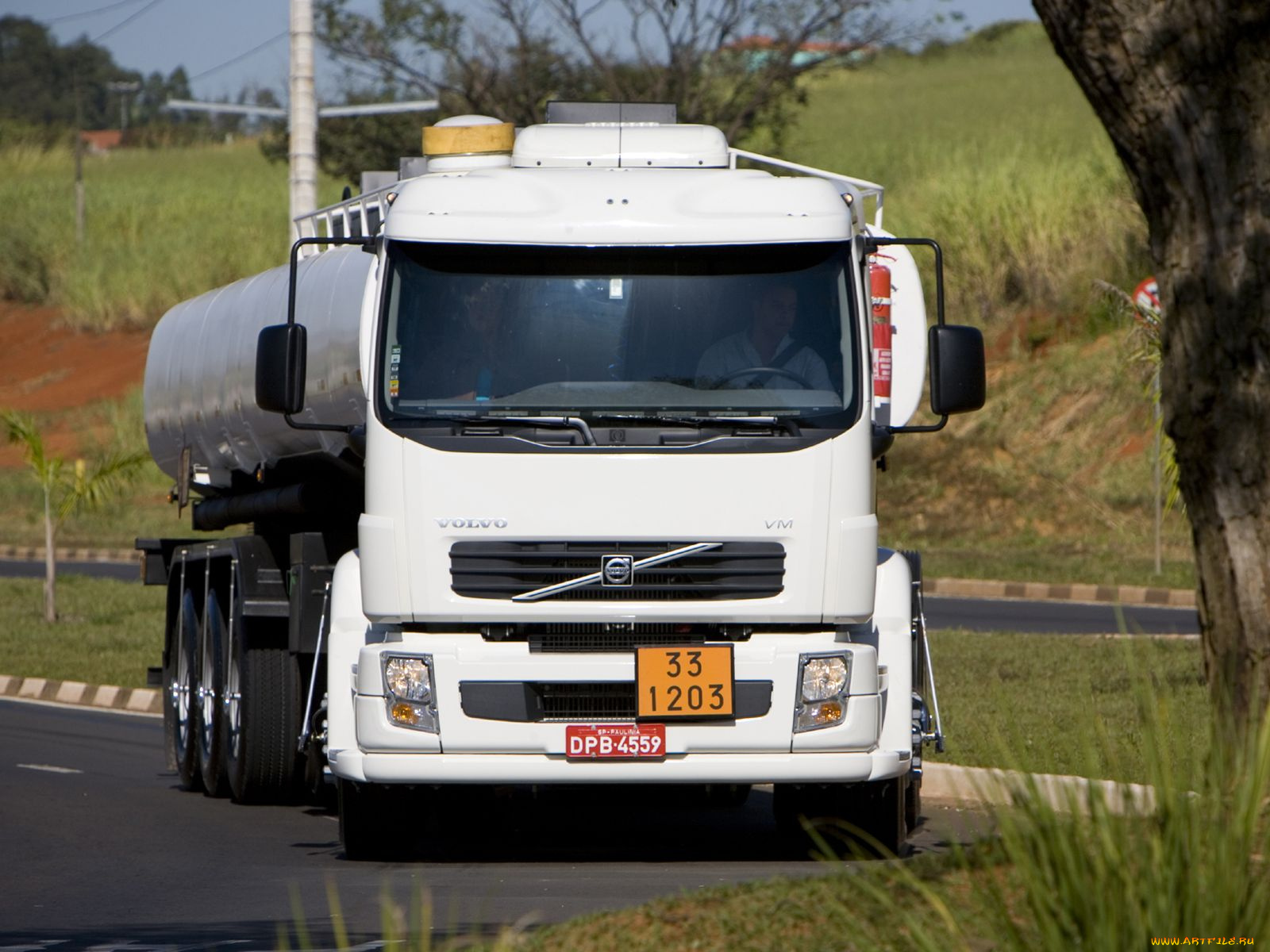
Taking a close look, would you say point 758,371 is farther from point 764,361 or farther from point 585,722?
point 585,722

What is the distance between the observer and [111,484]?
26.0 m

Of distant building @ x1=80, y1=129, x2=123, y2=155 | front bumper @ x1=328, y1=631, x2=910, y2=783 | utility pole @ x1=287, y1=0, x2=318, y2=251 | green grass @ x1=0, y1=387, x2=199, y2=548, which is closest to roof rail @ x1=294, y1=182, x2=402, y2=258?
front bumper @ x1=328, y1=631, x2=910, y2=783

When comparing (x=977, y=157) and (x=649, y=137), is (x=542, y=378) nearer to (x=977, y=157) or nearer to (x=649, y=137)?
(x=649, y=137)

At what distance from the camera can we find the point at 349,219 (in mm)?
12375

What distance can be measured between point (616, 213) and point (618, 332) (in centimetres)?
52

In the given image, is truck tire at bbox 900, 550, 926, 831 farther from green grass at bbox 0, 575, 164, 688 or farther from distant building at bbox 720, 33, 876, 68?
distant building at bbox 720, 33, 876, 68

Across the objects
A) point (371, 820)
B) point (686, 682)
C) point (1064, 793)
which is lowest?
point (371, 820)

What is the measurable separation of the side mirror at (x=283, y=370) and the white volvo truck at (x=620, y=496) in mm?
15

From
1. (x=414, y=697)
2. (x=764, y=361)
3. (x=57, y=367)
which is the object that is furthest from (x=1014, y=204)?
(x=414, y=697)

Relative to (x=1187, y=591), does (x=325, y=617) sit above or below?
above

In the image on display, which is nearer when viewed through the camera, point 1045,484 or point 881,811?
point 881,811

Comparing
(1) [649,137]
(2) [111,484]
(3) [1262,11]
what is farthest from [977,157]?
(3) [1262,11]

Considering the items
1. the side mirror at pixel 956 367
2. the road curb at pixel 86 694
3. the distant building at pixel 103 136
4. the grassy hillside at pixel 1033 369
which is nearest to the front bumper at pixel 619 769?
the side mirror at pixel 956 367

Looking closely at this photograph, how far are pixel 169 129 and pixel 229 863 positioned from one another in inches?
4330
